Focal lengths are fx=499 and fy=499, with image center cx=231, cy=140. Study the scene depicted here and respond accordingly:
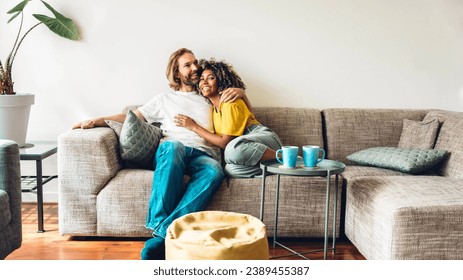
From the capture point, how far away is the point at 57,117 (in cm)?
334

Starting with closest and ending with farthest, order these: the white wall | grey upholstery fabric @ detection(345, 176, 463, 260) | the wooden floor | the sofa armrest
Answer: grey upholstery fabric @ detection(345, 176, 463, 260), the wooden floor, the sofa armrest, the white wall

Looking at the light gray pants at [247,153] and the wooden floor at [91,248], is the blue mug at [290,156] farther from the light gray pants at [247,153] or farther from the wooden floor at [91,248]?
the wooden floor at [91,248]

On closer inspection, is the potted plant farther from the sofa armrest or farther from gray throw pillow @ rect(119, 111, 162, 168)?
gray throw pillow @ rect(119, 111, 162, 168)

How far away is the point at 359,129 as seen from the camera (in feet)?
10.2

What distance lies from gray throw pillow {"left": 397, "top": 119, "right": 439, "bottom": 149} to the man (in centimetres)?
103

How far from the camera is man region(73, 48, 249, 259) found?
2396mm

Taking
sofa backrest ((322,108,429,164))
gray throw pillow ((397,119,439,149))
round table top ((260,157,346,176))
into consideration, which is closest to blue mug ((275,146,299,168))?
round table top ((260,157,346,176))

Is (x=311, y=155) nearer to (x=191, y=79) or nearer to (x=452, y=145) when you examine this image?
(x=452, y=145)

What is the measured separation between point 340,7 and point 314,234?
1556 mm

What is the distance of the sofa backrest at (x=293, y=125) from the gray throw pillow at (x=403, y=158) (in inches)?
13.1
